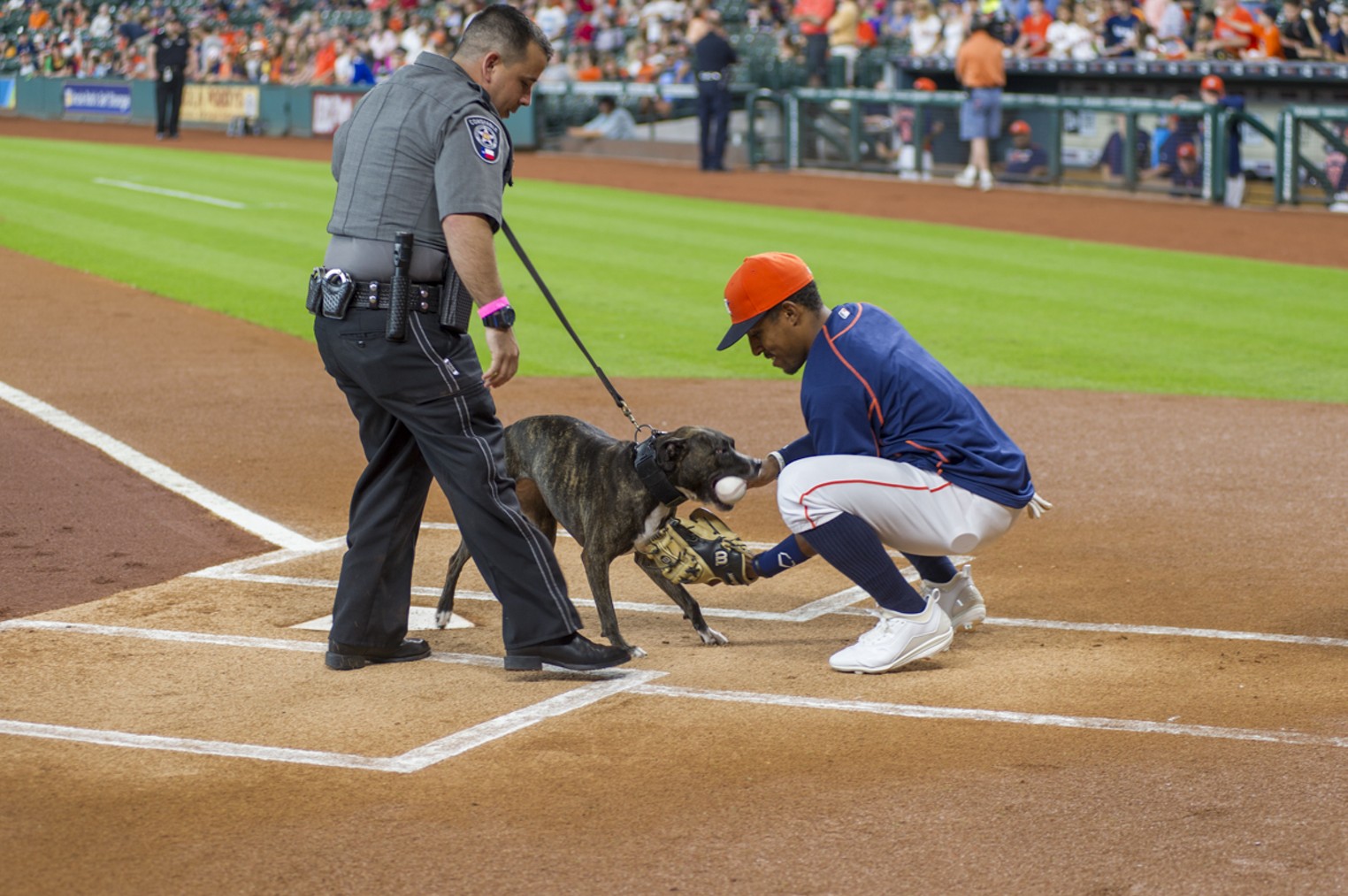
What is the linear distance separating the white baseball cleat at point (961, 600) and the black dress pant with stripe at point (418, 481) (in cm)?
140

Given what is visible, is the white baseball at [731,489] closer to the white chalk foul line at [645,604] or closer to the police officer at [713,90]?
the white chalk foul line at [645,604]

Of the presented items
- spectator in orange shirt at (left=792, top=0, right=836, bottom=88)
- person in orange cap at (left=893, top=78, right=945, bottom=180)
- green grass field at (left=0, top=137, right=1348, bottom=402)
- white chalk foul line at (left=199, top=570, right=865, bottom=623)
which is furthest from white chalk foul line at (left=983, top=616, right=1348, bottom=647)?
spectator in orange shirt at (left=792, top=0, right=836, bottom=88)

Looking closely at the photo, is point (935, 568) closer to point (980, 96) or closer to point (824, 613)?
point (824, 613)

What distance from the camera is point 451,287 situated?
522 centimetres

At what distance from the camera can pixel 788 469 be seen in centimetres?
551

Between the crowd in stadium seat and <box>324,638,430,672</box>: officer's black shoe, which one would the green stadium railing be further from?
<box>324,638,430,672</box>: officer's black shoe

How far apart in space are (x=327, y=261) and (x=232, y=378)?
247 inches

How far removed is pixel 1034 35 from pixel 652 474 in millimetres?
22832

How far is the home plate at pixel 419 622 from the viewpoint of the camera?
19.8 ft

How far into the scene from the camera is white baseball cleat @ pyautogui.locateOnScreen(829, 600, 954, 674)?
17.8 ft

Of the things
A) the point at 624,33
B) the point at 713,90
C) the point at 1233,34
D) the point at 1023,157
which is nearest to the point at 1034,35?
the point at 1023,157

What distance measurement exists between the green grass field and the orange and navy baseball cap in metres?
6.34

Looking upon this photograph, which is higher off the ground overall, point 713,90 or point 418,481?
point 713,90

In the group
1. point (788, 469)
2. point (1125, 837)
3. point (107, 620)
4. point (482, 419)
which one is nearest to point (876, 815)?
point (1125, 837)
